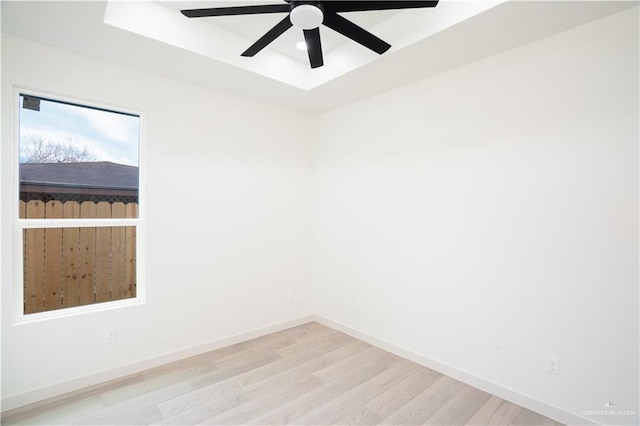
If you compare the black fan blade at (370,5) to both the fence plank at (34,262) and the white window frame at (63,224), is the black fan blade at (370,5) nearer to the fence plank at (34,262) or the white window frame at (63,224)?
the white window frame at (63,224)

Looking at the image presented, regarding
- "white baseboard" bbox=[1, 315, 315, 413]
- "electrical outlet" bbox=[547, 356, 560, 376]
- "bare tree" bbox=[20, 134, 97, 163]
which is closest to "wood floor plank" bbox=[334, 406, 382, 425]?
"electrical outlet" bbox=[547, 356, 560, 376]

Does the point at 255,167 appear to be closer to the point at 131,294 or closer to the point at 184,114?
the point at 184,114

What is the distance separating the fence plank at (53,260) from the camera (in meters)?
2.43

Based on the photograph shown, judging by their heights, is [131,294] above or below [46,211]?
below

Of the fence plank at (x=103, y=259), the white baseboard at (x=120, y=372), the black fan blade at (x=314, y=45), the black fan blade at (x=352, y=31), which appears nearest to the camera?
the black fan blade at (x=352, y=31)

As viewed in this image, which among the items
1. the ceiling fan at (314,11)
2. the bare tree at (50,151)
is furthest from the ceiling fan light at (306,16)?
the bare tree at (50,151)

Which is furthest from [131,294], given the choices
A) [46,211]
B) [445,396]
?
[445,396]

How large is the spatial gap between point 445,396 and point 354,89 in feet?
9.32

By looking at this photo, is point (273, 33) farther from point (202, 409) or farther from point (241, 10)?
point (202, 409)

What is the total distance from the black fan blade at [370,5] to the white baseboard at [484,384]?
2682 mm

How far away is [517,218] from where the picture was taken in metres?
2.33

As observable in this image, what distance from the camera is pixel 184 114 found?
2.98 meters

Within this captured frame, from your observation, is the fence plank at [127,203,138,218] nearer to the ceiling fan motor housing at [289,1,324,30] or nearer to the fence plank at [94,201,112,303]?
the fence plank at [94,201,112,303]

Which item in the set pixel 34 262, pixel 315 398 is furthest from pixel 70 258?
pixel 315 398
